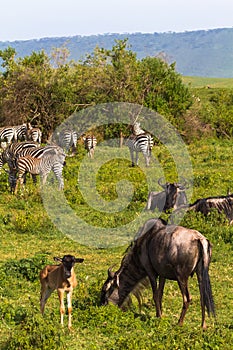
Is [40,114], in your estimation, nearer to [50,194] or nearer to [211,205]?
[50,194]

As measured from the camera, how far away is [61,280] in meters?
10.3

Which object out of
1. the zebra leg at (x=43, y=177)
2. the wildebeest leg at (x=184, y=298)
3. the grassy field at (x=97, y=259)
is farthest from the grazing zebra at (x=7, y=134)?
the wildebeest leg at (x=184, y=298)

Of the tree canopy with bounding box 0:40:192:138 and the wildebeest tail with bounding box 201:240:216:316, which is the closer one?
the wildebeest tail with bounding box 201:240:216:316

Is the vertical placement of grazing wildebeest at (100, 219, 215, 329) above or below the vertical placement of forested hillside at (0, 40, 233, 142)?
below

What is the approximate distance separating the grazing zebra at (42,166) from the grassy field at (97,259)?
0.45m

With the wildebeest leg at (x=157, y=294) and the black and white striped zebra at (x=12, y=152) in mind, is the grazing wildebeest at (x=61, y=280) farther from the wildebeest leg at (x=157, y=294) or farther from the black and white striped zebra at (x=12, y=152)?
the black and white striped zebra at (x=12, y=152)

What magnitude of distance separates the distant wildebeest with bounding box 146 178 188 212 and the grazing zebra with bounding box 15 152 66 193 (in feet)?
13.5

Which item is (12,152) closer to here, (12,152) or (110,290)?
(12,152)

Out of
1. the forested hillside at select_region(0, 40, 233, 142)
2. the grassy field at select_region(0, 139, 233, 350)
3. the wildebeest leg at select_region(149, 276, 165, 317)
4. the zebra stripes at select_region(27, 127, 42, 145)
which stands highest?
the forested hillside at select_region(0, 40, 233, 142)

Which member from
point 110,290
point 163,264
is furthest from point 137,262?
point 110,290

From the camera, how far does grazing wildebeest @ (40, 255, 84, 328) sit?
1009cm

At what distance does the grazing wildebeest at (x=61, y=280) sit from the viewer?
33.1ft

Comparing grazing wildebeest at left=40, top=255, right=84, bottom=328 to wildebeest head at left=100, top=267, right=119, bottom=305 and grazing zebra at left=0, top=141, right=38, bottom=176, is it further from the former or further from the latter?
grazing zebra at left=0, top=141, right=38, bottom=176

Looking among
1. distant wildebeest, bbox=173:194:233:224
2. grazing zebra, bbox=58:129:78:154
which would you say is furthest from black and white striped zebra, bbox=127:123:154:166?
distant wildebeest, bbox=173:194:233:224
